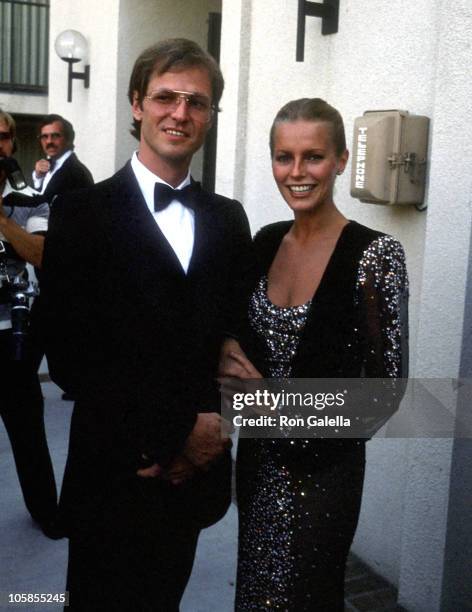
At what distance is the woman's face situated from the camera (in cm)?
200

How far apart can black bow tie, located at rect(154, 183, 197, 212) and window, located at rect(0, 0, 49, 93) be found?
12.4 meters

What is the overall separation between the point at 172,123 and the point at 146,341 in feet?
1.92

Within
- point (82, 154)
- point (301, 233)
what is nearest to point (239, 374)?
point (301, 233)

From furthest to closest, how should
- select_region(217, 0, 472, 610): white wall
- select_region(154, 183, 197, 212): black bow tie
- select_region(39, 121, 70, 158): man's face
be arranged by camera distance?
select_region(39, 121, 70, 158): man's face < select_region(217, 0, 472, 610): white wall < select_region(154, 183, 197, 212): black bow tie


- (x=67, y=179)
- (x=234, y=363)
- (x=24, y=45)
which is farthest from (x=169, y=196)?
(x=24, y=45)

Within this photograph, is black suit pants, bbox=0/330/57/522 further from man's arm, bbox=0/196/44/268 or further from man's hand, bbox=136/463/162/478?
man's hand, bbox=136/463/162/478

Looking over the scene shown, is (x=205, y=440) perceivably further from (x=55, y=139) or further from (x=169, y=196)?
(x=55, y=139)

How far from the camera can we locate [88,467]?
2.04 meters

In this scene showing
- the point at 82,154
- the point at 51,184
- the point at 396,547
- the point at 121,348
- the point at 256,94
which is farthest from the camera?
the point at 82,154

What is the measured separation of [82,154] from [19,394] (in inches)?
166

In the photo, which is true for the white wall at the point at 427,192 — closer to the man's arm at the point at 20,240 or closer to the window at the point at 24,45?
the man's arm at the point at 20,240

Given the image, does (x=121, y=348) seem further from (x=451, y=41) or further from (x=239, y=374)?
(x=451, y=41)

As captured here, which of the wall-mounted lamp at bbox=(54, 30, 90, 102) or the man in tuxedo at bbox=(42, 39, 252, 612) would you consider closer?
the man in tuxedo at bbox=(42, 39, 252, 612)

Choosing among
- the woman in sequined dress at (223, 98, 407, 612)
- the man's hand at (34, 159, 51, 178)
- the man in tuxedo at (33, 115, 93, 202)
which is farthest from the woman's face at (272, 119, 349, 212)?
the man's hand at (34, 159, 51, 178)
